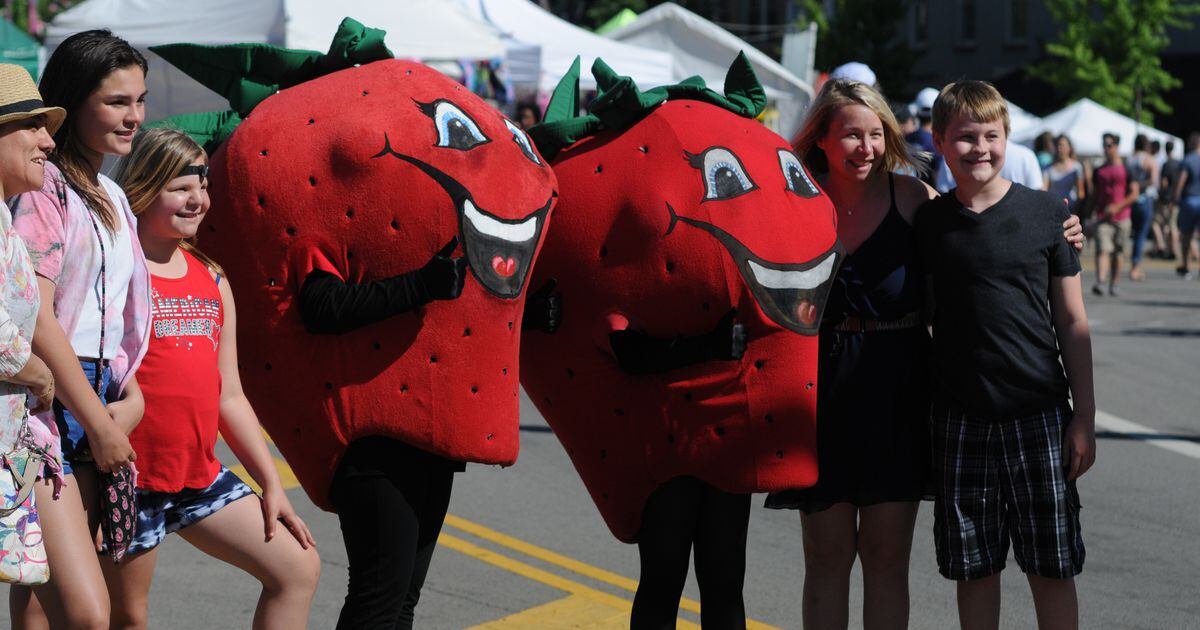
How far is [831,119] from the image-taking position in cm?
394

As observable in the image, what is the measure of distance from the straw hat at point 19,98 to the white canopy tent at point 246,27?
8.14 meters

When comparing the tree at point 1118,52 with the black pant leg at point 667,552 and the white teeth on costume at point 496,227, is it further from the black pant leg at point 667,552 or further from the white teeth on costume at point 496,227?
the white teeth on costume at point 496,227

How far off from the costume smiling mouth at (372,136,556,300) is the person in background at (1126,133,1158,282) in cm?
Result: 1532

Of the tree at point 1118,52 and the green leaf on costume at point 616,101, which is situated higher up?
the green leaf on costume at point 616,101

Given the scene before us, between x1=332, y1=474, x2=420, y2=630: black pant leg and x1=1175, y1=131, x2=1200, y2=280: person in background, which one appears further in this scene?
x1=1175, y1=131, x2=1200, y2=280: person in background

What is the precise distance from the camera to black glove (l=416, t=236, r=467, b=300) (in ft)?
10.6

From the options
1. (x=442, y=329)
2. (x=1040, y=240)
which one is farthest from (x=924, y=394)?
(x=442, y=329)

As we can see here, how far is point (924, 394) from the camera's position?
3932 mm

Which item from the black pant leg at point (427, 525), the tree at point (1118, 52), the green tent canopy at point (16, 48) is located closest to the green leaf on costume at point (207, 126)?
the black pant leg at point (427, 525)

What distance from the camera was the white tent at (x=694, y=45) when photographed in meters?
16.4

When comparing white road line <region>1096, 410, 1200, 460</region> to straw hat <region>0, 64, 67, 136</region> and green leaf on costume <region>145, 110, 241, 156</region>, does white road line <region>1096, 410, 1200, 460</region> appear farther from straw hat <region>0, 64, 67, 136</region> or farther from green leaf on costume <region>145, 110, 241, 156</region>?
straw hat <region>0, 64, 67, 136</region>

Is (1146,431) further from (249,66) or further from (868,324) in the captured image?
(249,66)

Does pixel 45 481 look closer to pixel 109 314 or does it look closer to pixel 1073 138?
pixel 109 314

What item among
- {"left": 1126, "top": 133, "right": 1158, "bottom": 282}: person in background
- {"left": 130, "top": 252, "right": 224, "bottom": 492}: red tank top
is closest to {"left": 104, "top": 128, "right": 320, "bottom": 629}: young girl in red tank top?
{"left": 130, "top": 252, "right": 224, "bottom": 492}: red tank top
